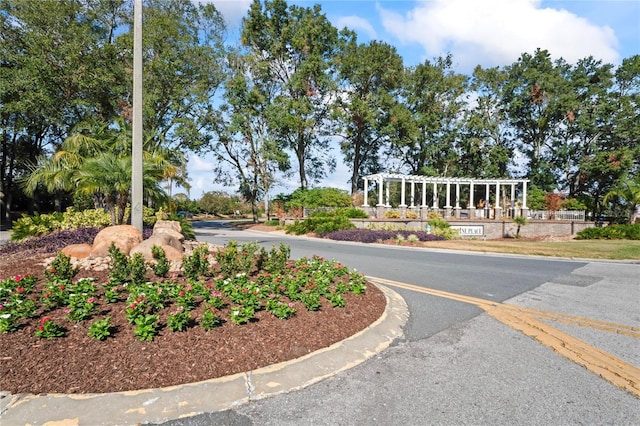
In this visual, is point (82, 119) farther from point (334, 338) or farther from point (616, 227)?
point (616, 227)

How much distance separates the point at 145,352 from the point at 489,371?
9.60 feet

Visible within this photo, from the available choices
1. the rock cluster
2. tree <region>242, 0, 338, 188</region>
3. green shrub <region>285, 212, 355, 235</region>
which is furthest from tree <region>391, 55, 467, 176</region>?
the rock cluster

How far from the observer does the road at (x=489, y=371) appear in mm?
2303

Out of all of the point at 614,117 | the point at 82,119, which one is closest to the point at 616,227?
the point at 614,117

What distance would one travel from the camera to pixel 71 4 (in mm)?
19938

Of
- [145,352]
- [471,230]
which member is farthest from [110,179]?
[471,230]

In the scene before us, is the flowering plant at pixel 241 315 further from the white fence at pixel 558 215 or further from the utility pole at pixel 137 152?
the white fence at pixel 558 215

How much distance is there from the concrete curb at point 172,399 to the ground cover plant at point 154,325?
108mm

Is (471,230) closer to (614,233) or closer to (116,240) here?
(614,233)

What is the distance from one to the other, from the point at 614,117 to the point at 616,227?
18.0 metres

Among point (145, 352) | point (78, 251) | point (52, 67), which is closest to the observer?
point (145, 352)

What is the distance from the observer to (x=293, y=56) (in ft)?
100

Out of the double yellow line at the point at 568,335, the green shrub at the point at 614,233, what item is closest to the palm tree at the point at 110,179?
the double yellow line at the point at 568,335

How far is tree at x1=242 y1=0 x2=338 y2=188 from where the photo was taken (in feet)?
92.1
